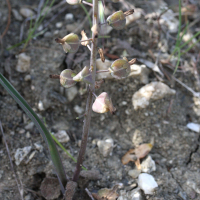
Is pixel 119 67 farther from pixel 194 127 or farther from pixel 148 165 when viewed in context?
pixel 194 127

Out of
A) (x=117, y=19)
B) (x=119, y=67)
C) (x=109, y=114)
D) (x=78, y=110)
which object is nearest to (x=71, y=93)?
(x=78, y=110)

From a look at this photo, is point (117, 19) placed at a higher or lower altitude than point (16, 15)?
higher

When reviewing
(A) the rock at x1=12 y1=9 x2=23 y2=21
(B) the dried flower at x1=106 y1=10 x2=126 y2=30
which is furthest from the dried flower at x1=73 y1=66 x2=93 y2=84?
(A) the rock at x1=12 y1=9 x2=23 y2=21

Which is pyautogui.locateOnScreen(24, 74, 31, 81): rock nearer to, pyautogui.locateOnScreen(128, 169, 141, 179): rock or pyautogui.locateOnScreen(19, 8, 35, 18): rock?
pyautogui.locateOnScreen(19, 8, 35, 18): rock

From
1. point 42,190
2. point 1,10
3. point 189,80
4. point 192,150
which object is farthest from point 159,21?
point 42,190

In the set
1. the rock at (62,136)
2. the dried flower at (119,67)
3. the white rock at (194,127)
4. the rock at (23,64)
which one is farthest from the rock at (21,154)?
→ the white rock at (194,127)

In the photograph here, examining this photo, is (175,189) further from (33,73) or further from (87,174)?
(33,73)
